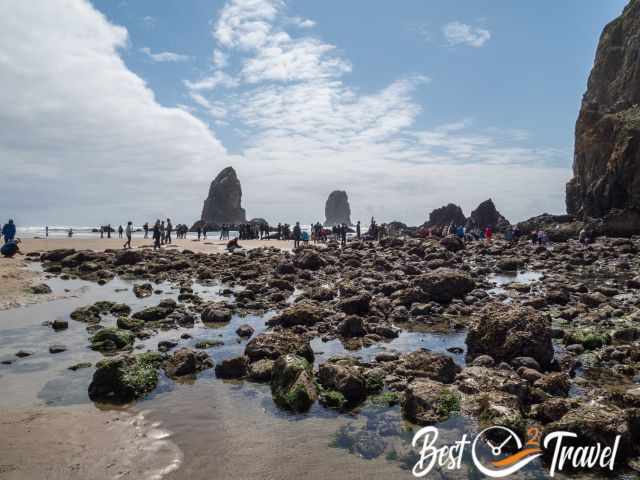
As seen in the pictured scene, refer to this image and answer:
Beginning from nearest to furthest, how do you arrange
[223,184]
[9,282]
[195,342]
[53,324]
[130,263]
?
[195,342]
[53,324]
[9,282]
[130,263]
[223,184]

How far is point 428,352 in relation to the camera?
10.7 m

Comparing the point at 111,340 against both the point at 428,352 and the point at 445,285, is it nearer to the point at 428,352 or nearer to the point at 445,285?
the point at 428,352

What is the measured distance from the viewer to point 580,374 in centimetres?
1018

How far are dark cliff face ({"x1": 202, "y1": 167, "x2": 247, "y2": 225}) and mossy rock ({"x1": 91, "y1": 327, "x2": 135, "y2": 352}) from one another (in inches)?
6887

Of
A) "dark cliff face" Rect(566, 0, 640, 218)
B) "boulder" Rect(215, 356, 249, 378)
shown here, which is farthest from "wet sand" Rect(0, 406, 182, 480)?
"dark cliff face" Rect(566, 0, 640, 218)

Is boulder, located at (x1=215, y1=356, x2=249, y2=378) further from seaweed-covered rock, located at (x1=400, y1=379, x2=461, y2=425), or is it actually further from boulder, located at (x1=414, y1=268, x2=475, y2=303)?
boulder, located at (x1=414, y1=268, x2=475, y2=303)

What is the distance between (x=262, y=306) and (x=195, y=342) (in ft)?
18.5

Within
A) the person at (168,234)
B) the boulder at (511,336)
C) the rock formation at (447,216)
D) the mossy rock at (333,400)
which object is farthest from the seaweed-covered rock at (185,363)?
the rock formation at (447,216)

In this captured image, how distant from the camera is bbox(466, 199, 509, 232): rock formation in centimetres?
9762

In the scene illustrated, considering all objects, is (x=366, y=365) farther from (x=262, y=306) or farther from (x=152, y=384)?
(x=262, y=306)

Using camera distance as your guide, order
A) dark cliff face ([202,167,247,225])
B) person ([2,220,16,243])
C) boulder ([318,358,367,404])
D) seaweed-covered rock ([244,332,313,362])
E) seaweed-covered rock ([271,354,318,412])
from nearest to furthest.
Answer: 1. seaweed-covered rock ([271,354,318,412])
2. boulder ([318,358,367,404])
3. seaweed-covered rock ([244,332,313,362])
4. person ([2,220,16,243])
5. dark cliff face ([202,167,247,225])

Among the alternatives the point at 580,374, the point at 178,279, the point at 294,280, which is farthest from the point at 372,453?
the point at 178,279

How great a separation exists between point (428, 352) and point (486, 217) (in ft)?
312

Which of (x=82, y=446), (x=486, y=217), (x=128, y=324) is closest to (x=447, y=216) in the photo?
(x=486, y=217)
